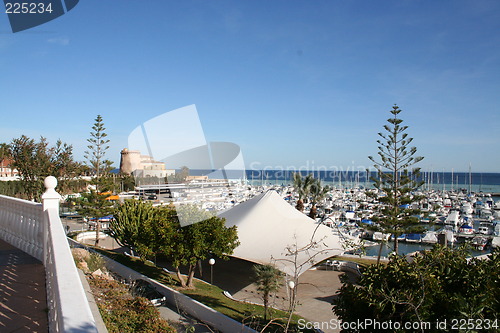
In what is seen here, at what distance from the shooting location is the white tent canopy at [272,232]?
36.7 feet

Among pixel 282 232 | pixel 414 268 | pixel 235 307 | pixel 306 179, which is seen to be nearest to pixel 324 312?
pixel 235 307

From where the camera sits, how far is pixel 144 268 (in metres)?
11.7

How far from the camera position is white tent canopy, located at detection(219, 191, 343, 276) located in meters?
11.2

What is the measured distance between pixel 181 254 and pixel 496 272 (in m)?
8.00

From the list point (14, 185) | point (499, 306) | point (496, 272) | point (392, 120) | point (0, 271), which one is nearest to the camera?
point (499, 306)

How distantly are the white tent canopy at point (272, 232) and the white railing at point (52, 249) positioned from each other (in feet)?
23.5

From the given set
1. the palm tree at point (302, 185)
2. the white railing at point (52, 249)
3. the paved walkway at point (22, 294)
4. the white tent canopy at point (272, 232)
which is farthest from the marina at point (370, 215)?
the paved walkway at point (22, 294)

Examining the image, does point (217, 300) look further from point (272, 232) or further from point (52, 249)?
point (52, 249)

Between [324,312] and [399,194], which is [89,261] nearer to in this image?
[324,312]

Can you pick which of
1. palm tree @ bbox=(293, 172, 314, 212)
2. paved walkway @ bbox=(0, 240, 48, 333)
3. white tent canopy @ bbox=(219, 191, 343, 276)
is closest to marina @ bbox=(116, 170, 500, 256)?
white tent canopy @ bbox=(219, 191, 343, 276)

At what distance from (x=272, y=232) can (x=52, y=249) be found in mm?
10630

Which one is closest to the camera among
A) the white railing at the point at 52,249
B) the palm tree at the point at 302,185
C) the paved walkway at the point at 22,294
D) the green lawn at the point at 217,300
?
the white railing at the point at 52,249

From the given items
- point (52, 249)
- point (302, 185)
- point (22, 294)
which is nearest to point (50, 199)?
point (22, 294)

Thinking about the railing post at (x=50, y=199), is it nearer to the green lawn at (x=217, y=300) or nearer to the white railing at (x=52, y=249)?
the white railing at (x=52, y=249)
